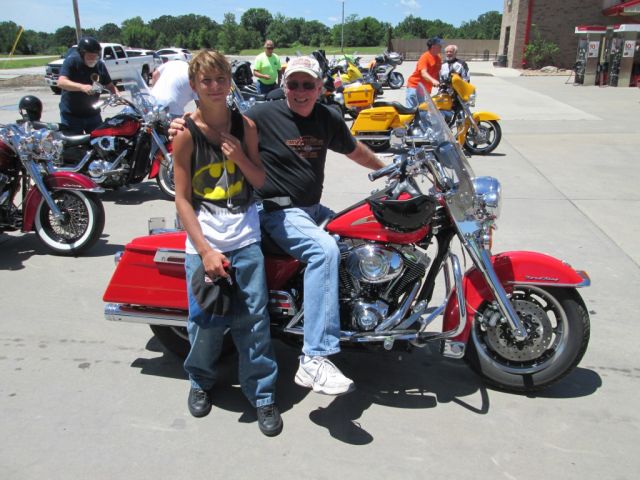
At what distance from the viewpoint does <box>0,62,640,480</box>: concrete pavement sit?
2.74m

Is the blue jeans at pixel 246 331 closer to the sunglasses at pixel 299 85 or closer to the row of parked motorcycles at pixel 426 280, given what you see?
the row of parked motorcycles at pixel 426 280

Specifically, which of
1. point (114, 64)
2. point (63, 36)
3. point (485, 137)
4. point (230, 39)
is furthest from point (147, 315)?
point (63, 36)

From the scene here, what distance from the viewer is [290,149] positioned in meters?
3.18

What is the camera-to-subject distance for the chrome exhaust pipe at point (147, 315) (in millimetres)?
3338

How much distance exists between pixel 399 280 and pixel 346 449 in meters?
0.92

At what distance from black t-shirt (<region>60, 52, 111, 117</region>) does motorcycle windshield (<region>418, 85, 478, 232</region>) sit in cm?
523

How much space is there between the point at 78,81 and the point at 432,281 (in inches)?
224

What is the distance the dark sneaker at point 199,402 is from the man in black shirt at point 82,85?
4902 millimetres

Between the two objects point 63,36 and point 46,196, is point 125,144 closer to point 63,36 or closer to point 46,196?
point 46,196

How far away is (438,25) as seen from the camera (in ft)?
294

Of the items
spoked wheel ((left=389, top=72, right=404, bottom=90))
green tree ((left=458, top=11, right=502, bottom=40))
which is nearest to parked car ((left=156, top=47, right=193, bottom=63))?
spoked wheel ((left=389, top=72, right=404, bottom=90))

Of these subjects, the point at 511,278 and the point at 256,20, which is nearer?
the point at 511,278

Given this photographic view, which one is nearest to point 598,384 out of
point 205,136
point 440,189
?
point 440,189

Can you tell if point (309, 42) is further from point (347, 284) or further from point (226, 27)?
point (347, 284)
